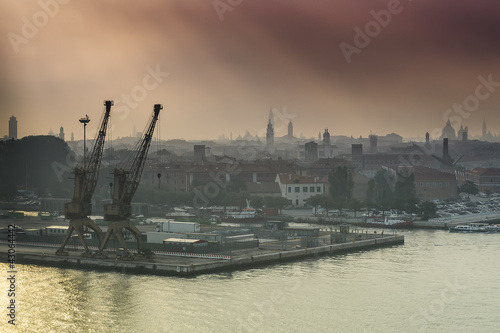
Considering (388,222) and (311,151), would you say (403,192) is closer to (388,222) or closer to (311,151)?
(388,222)

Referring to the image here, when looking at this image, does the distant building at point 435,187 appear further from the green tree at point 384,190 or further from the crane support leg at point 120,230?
the crane support leg at point 120,230

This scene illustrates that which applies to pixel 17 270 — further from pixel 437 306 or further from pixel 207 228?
pixel 437 306

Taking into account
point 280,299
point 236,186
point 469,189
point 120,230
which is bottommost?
point 280,299

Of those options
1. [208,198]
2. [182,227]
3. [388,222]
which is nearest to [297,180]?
[208,198]

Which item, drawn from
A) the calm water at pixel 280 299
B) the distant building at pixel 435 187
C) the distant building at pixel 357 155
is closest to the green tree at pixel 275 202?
the distant building at pixel 435 187

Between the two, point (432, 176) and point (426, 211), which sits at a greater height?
point (432, 176)

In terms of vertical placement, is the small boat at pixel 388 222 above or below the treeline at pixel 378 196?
below

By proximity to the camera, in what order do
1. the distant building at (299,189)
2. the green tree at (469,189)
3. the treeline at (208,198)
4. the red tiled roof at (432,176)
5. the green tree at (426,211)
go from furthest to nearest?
the green tree at (469,189) → the red tiled roof at (432,176) → the distant building at (299,189) → the treeline at (208,198) → the green tree at (426,211)

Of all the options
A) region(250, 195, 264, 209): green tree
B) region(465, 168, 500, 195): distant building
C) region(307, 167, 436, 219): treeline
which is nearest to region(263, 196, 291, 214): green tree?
region(250, 195, 264, 209): green tree
